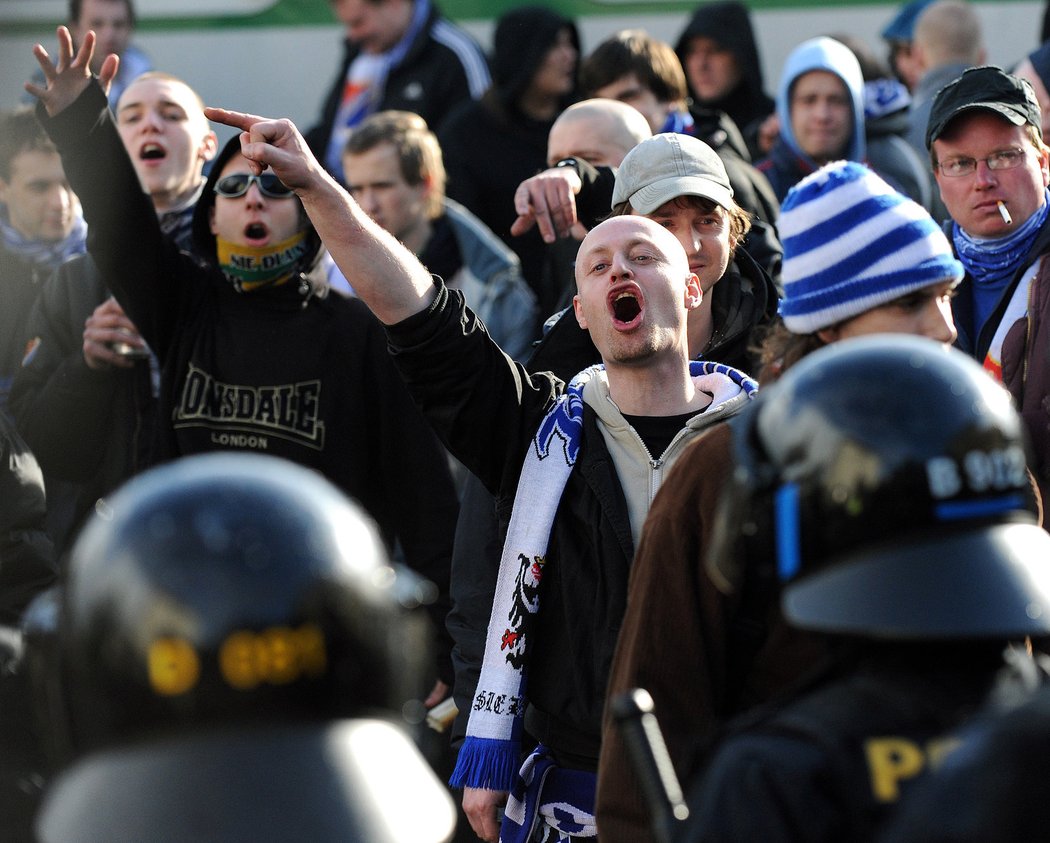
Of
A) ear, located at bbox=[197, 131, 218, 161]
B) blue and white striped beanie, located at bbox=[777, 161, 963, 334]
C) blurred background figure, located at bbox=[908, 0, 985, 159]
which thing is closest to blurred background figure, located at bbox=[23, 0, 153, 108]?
ear, located at bbox=[197, 131, 218, 161]

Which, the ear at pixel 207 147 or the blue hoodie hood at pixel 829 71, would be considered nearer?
the ear at pixel 207 147

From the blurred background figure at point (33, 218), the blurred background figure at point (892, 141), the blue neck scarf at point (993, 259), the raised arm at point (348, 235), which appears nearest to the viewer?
the raised arm at point (348, 235)

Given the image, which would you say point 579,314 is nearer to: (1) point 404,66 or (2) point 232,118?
(2) point 232,118

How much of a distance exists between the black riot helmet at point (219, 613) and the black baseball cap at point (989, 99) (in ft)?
10.6

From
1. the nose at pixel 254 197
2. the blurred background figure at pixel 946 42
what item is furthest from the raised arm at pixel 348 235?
the blurred background figure at pixel 946 42

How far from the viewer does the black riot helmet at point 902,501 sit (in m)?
1.84

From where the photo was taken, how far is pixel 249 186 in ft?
16.5

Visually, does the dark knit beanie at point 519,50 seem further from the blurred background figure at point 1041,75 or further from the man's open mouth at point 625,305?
the man's open mouth at point 625,305

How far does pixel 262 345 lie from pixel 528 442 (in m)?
1.45

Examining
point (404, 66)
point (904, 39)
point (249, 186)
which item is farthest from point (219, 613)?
point (904, 39)

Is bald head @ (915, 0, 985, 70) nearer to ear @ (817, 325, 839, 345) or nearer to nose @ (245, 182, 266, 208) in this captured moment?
nose @ (245, 182, 266, 208)

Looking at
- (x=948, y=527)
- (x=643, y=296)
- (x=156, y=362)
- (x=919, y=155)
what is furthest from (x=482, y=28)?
(x=948, y=527)

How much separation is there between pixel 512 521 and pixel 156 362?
198cm

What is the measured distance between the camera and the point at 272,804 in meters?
1.75
